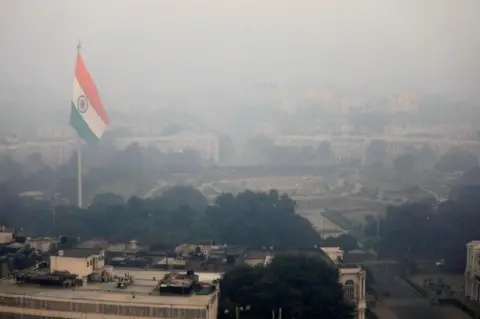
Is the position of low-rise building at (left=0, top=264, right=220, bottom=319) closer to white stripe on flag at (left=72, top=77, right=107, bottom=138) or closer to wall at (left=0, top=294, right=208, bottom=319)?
wall at (left=0, top=294, right=208, bottom=319)

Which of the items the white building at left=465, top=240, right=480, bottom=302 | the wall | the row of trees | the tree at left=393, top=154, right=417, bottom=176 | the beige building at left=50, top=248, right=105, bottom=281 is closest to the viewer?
the wall

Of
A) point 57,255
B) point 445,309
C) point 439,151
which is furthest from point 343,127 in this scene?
point 57,255

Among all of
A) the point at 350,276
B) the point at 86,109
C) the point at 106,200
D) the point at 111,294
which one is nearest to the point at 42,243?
the point at 106,200

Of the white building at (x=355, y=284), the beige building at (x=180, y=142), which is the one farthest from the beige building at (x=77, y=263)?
the white building at (x=355, y=284)

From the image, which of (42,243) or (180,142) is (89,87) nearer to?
(180,142)

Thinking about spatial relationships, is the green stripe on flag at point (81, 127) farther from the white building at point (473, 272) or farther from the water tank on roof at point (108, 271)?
the white building at point (473, 272)

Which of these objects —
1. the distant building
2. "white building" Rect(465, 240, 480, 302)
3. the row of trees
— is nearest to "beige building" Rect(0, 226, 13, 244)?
the row of trees
